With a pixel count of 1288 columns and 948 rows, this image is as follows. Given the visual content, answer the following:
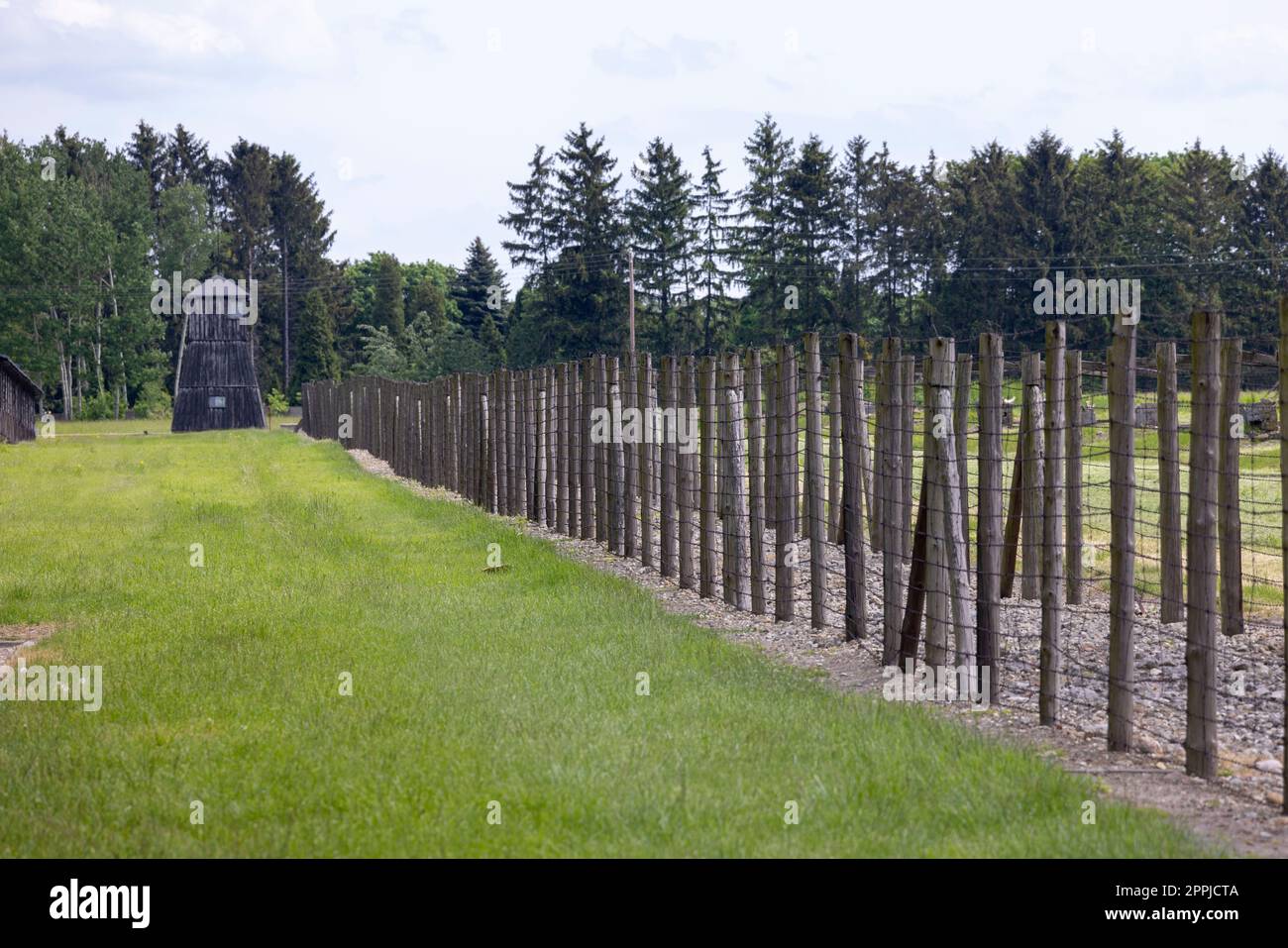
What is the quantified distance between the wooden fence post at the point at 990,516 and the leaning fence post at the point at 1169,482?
58.4 inches

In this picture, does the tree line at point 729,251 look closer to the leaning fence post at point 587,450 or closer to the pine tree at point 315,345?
Answer: the pine tree at point 315,345

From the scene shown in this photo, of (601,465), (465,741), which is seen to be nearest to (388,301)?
(601,465)

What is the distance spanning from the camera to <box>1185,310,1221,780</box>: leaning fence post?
6883 mm

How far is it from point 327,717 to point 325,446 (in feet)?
135

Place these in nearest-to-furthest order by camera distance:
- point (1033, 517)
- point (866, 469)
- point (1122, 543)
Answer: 1. point (1122, 543)
2. point (1033, 517)
3. point (866, 469)

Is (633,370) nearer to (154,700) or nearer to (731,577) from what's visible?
(731,577)

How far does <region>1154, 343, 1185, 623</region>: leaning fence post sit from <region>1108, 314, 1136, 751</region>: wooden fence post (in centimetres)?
202

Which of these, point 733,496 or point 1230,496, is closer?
point 1230,496

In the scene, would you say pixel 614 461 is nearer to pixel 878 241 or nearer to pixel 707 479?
pixel 707 479

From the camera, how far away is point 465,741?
742 cm

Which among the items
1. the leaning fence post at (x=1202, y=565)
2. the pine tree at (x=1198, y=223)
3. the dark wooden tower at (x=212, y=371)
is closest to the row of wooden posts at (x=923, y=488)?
the leaning fence post at (x=1202, y=565)

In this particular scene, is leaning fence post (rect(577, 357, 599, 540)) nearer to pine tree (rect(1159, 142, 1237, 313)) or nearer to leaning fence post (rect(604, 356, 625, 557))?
leaning fence post (rect(604, 356, 625, 557))

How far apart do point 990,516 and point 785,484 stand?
347 cm

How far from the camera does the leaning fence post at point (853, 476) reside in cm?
1060
